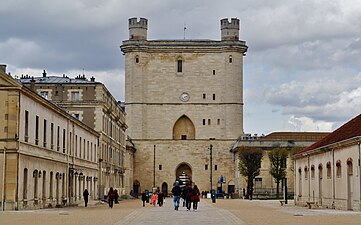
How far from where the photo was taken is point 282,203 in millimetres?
Answer: 54344

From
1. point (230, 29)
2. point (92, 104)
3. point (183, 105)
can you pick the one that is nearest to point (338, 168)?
point (92, 104)

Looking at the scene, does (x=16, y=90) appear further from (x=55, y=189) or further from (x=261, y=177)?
(x=261, y=177)

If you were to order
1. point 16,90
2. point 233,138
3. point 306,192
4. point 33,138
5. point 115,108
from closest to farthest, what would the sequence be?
1. point 16,90
2. point 33,138
3. point 306,192
4. point 115,108
5. point 233,138

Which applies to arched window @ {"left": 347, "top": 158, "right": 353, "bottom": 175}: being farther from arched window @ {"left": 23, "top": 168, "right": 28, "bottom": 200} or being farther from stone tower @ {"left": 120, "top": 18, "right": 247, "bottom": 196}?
stone tower @ {"left": 120, "top": 18, "right": 247, "bottom": 196}

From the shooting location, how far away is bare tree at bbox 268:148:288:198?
83875 millimetres

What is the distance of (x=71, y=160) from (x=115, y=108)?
27.0 m

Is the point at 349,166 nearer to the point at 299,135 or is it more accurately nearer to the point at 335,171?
the point at 335,171

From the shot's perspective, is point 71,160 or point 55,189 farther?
point 71,160

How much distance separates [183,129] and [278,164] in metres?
24.5

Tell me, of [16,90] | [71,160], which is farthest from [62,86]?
[16,90]

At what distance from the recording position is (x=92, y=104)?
65.2 metres

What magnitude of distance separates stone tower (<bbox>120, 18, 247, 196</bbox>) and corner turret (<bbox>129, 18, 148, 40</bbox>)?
14cm

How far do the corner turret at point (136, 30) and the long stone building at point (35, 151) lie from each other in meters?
50.2

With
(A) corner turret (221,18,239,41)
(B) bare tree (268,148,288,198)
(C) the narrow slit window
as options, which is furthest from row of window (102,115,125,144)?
(A) corner turret (221,18,239,41)
